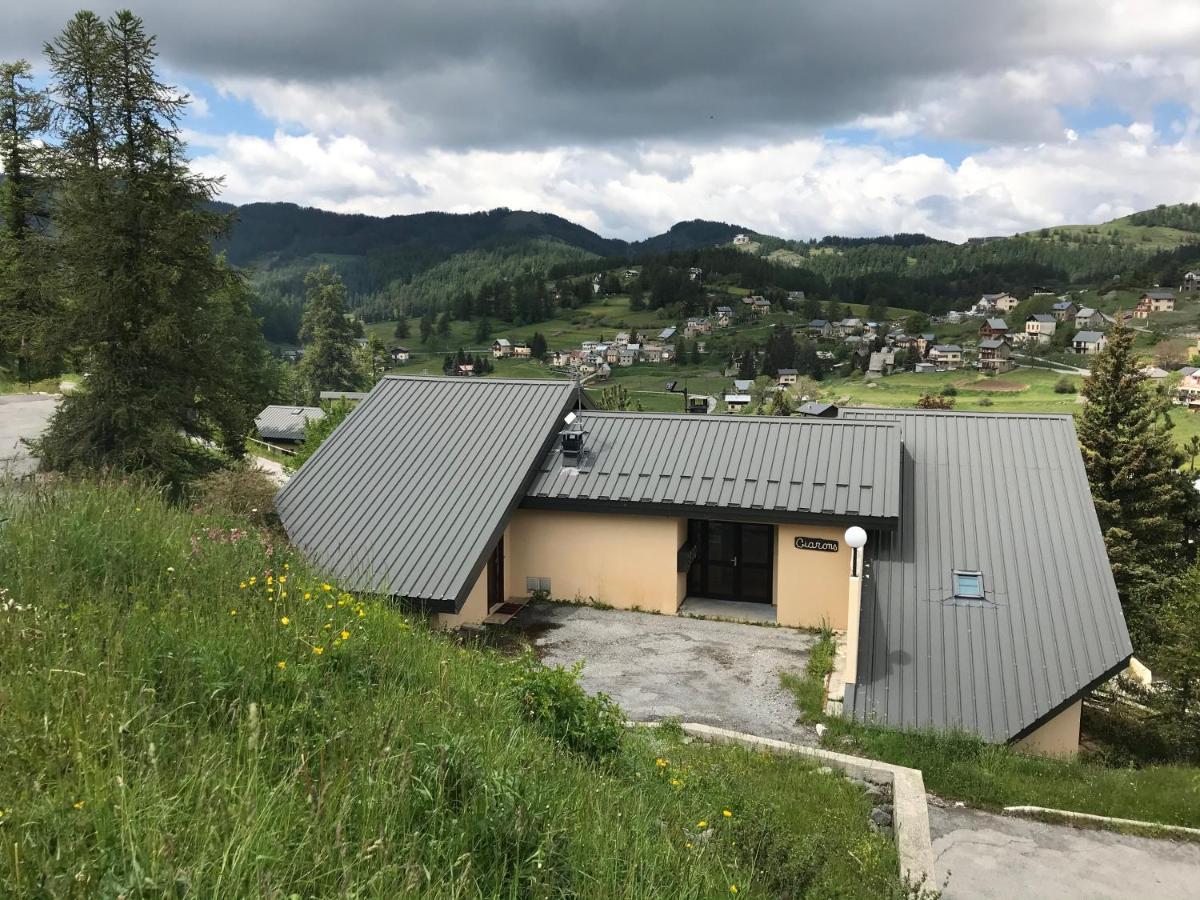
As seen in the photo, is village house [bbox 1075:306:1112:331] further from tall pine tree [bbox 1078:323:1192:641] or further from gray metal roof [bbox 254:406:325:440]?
gray metal roof [bbox 254:406:325:440]

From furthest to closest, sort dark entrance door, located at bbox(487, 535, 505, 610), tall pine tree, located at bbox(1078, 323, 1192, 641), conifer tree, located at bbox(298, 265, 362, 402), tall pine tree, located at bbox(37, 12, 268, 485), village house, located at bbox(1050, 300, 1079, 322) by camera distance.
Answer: village house, located at bbox(1050, 300, 1079, 322) → conifer tree, located at bbox(298, 265, 362, 402) → tall pine tree, located at bbox(1078, 323, 1192, 641) → tall pine tree, located at bbox(37, 12, 268, 485) → dark entrance door, located at bbox(487, 535, 505, 610)

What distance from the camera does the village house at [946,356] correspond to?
144250 millimetres

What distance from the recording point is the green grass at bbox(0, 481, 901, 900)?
10.2 ft

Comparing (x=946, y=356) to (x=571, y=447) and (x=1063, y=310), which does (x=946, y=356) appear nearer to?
(x=1063, y=310)

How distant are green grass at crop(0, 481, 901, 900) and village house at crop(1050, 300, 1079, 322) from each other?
17726 centimetres

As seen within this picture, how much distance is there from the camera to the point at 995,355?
142m

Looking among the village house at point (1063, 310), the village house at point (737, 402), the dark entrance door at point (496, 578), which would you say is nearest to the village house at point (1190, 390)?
the village house at point (737, 402)

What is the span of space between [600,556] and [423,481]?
A: 3.83 metres

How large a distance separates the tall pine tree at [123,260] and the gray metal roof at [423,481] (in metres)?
5.98

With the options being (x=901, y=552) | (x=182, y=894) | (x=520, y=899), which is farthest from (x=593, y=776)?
(x=901, y=552)

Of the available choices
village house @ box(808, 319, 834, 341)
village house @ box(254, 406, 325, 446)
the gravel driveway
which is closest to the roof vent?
the gravel driveway

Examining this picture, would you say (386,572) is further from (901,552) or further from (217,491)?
(901,552)

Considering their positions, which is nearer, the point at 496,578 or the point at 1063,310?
A: the point at 496,578

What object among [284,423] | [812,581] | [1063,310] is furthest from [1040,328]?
[812,581]
